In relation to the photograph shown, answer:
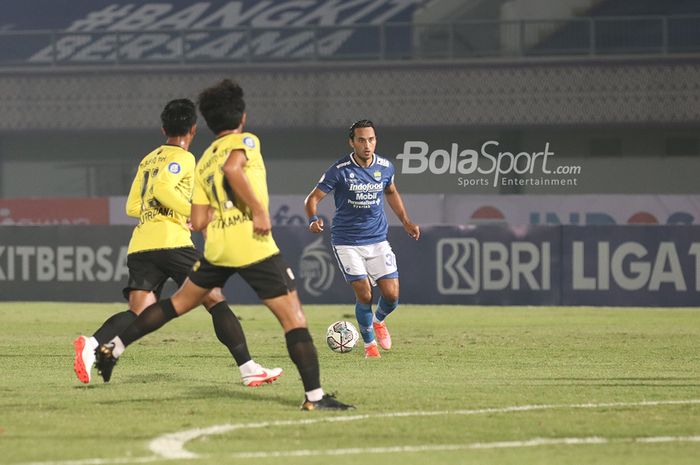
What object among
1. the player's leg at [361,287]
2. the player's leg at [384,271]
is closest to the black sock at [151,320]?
the player's leg at [361,287]

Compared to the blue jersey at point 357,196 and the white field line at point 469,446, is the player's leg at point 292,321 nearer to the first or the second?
the white field line at point 469,446

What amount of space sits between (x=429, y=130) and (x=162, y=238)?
70.0ft

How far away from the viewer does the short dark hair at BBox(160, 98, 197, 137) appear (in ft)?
32.7

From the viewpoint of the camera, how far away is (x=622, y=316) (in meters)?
19.4

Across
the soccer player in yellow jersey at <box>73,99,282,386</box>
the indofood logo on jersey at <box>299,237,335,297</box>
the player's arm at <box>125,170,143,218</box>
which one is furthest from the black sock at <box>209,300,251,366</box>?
the indofood logo on jersey at <box>299,237,335,297</box>

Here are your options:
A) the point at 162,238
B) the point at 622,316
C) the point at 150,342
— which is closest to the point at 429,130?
the point at 622,316

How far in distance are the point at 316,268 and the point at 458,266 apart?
2.34 meters

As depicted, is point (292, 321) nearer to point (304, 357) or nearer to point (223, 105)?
point (304, 357)

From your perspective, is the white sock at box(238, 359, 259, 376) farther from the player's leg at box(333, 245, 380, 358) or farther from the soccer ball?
the soccer ball

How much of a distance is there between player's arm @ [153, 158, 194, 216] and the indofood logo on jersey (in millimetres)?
11947

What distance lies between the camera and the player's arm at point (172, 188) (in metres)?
9.87

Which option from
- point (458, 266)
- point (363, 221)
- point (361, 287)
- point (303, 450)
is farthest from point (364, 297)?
point (458, 266)

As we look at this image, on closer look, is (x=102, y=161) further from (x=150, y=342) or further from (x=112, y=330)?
(x=112, y=330)

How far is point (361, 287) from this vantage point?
42.1 feet
